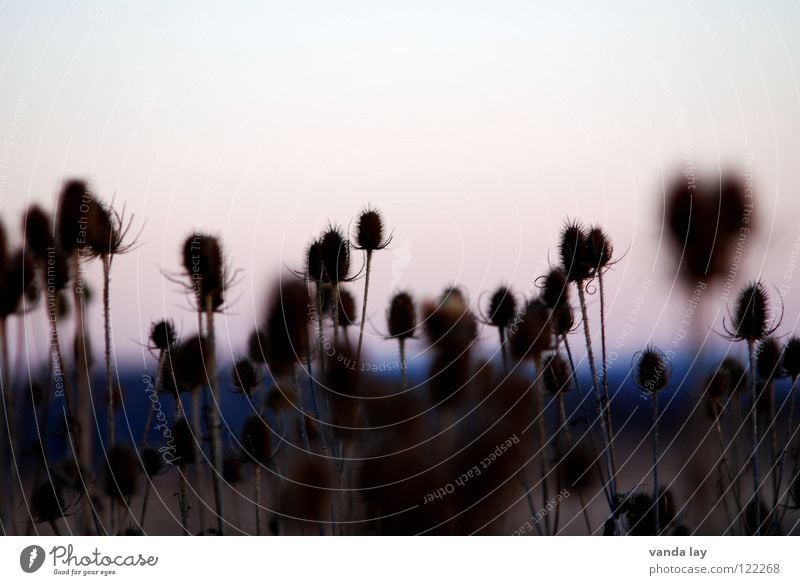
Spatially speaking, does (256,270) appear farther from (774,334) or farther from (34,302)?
(774,334)

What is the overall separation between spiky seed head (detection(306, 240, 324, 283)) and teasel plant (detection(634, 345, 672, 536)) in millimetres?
715

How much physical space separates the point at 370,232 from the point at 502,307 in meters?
0.33

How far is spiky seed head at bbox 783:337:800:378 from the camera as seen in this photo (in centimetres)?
210

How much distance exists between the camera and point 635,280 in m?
2.10

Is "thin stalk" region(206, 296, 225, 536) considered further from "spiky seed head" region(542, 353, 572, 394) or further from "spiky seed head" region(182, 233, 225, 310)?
"spiky seed head" region(542, 353, 572, 394)

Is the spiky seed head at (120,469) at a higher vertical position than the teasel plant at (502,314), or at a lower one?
lower

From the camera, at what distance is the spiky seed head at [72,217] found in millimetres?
1987

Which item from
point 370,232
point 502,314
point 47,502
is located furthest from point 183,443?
point 502,314

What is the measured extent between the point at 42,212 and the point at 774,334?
1612mm

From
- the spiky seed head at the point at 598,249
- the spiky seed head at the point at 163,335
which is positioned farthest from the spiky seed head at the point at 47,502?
the spiky seed head at the point at 598,249

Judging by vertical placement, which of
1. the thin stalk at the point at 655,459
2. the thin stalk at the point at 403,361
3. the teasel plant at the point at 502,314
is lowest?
the thin stalk at the point at 655,459

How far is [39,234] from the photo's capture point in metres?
2.00

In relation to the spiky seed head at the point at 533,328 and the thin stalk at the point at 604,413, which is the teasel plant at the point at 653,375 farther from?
the spiky seed head at the point at 533,328

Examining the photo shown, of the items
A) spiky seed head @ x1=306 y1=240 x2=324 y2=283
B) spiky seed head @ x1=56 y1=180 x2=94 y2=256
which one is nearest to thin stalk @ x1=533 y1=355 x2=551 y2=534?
spiky seed head @ x1=306 y1=240 x2=324 y2=283
